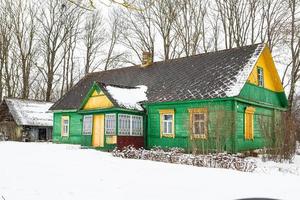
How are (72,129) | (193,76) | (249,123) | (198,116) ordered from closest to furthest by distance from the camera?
(198,116), (249,123), (193,76), (72,129)

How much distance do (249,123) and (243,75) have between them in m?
2.85

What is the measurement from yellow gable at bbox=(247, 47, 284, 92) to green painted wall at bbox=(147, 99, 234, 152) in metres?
3.64

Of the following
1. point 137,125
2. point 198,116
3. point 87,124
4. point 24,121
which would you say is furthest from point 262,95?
point 24,121

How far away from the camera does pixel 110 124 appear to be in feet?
70.6

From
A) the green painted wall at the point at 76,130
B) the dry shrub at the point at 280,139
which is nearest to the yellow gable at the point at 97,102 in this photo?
the green painted wall at the point at 76,130

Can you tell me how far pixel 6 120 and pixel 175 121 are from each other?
18.6 m

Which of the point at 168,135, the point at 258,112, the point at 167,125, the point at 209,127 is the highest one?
the point at 258,112

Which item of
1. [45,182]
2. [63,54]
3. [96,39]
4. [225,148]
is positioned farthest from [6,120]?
[45,182]

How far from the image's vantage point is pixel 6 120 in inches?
1326

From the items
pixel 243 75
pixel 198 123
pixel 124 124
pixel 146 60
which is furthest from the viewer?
pixel 146 60

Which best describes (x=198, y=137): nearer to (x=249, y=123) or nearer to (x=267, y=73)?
(x=249, y=123)

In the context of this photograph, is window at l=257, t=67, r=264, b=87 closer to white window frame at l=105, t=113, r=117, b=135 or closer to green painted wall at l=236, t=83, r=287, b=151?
green painted wall at l=236, t=83, r=287, b=151

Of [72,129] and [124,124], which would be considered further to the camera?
[72,129]

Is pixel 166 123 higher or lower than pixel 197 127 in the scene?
higher
